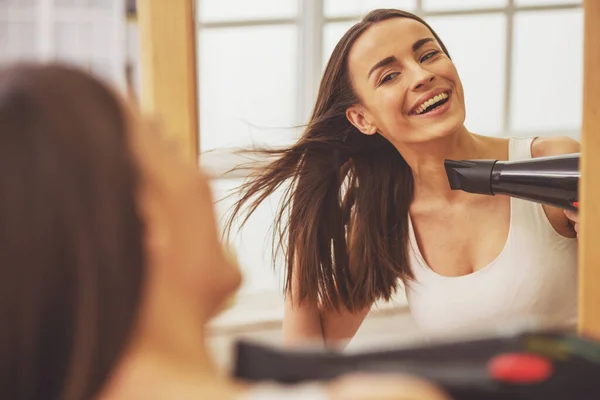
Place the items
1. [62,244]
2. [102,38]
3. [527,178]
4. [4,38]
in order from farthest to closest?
[102,38]
[4,38]
[527,178]
[62,244]

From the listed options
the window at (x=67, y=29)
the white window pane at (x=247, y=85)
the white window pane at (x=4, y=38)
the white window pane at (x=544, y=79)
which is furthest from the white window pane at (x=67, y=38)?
the white window pane at (x=544, y=79)

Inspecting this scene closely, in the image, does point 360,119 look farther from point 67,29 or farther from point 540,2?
point 67,29

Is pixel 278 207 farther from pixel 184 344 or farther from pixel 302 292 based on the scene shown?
pixel 184 344

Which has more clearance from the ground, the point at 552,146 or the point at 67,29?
the point at 67,29

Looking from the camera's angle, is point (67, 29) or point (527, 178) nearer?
point (527, 178)

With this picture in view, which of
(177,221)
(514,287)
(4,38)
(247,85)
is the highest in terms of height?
(4,38)

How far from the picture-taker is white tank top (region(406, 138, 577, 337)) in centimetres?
74

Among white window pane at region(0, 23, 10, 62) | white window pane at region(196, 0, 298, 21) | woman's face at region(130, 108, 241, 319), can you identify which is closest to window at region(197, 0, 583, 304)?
white window pane at region(196, 0, 298, 21)

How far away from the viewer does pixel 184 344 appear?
371mm

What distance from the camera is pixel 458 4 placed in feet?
2.54

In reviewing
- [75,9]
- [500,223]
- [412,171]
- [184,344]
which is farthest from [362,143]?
[75,9]

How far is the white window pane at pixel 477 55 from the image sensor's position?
2.54ft

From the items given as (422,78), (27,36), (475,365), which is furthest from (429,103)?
(27,36)

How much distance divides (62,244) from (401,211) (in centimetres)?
50
